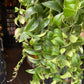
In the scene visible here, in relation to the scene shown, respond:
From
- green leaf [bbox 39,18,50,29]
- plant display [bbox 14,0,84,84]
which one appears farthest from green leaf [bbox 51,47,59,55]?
green leaf [bbox 39,18,50,29]

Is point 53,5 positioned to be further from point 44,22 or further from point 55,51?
point 55,51

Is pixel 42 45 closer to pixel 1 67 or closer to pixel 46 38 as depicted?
pixel 46 38

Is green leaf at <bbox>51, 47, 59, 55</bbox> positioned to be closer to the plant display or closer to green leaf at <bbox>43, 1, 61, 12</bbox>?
the plant display

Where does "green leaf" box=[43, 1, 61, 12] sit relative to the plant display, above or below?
above

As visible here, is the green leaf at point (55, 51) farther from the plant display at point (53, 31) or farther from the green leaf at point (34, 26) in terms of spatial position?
the green leaf at point (34, 26)

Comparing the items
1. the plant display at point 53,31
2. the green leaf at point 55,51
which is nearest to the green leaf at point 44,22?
the plant display at point 53,31

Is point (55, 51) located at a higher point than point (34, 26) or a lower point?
lower

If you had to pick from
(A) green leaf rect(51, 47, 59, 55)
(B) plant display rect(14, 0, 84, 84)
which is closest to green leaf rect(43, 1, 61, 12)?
(B) plant display rect(14, 0, 84, 84)

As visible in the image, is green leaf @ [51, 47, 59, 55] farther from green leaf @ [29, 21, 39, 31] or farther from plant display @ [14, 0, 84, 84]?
green leaf @ [29, 21, 39, 31]

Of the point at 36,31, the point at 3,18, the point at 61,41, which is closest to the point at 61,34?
the point at 61,41

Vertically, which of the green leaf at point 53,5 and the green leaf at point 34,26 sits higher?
the green leaf at point 53,5

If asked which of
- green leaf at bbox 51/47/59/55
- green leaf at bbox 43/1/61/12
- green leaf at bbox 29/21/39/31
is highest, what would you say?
green leaf at bbox 43/1/61/12

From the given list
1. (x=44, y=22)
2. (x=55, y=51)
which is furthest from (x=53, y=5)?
(x=55, y=51)

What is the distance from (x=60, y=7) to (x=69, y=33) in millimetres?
119
